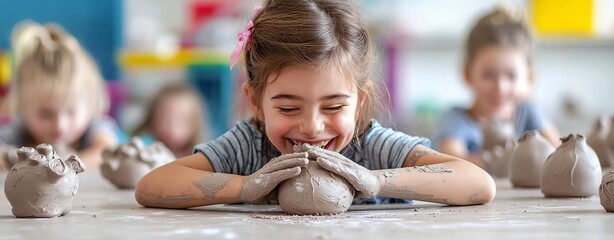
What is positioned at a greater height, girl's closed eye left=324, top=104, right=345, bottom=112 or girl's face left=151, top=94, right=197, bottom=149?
girl's closed eye left=324, top=104, right=345, bottom=112

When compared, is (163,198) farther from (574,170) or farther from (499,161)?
(499,161)

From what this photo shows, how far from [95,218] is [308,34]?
0.49 metres

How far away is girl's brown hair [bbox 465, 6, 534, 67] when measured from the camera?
130 inches

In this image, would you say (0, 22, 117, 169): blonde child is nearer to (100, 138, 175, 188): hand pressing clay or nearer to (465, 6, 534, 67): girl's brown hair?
(100, 138, 175, 188): hand pressing clay

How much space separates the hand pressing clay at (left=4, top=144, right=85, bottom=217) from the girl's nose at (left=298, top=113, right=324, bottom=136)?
1.31 feet

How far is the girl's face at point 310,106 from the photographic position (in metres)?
1.57

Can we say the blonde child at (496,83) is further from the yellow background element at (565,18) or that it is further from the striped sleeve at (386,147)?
the yellow background element at (565,18)

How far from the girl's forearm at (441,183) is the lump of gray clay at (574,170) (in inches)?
6.8

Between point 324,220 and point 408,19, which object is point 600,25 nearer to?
point 408,19

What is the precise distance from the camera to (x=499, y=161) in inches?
97.7

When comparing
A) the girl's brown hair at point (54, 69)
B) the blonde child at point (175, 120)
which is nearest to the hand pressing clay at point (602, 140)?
the girl's brown hair at point (54, 69)

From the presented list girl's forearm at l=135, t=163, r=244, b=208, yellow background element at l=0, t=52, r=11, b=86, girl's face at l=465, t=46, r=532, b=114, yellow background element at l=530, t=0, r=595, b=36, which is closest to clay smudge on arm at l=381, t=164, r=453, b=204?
girl's forearm at l=135, t=163, r=244, b=208

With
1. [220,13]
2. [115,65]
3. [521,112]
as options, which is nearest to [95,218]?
[521,112]

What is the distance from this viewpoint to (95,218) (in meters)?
1.44
